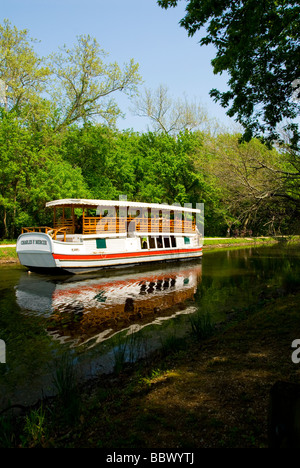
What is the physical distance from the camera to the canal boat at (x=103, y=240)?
2097 centimetres

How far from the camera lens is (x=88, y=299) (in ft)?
49.6

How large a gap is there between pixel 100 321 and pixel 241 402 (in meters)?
7.74

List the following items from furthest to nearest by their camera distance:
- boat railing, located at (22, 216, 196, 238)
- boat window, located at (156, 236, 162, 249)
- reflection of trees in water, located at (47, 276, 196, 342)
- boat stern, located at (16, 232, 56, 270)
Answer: boat window, located at (156, 236, 162, 249), boat railing, located at (22, 216, 196, 238), boat stern, located at (16, 232, 56, 270), reflection of trees in water, located at (47, 276, 196, 342)

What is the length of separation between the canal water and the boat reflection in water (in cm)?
4

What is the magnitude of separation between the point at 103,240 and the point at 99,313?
1158cm

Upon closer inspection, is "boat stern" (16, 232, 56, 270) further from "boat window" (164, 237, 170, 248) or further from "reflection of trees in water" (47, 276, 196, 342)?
"boat window" (164, 237, 170, 248)

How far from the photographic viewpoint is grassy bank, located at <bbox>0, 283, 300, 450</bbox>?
388cm

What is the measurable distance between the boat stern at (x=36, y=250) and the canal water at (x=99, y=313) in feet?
3.31

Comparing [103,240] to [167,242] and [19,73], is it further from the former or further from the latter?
[19,73]
